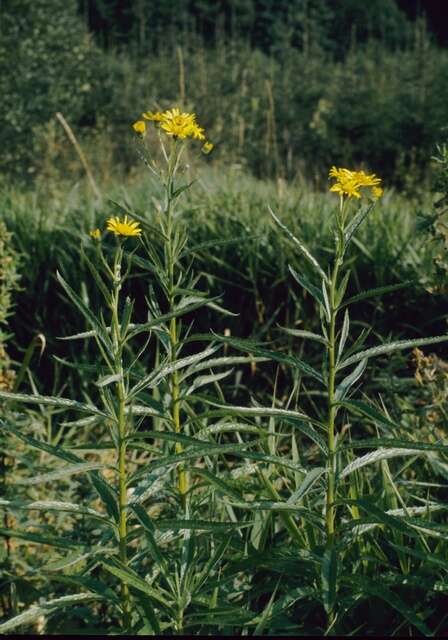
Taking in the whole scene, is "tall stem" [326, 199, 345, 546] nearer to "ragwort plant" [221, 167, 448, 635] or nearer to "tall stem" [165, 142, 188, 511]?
"ragwort plant" [221, 167, 448, 635]

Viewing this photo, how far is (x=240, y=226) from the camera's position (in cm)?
357

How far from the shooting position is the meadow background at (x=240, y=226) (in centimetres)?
213

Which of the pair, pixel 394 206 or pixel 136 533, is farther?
pixel 394 206

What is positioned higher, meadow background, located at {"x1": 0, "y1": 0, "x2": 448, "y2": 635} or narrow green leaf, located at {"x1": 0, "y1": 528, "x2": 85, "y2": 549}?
narrow green leaf, located at {"x1": 0, "y1": 528, "x2": 85, "y2": 549}

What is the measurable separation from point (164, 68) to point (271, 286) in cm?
929

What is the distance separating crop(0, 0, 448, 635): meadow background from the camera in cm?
213

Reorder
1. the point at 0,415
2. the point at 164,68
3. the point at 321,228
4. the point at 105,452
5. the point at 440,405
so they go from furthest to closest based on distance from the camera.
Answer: the point at 164,68
the point at 321,228
the point at 105,452
the point at 0,415
the point at 440,405

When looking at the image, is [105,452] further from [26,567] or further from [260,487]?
[260,487]

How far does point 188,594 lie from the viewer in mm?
1452

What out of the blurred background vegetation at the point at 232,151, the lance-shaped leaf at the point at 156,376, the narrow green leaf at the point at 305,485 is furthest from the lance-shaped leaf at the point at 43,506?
the blurred background vegetation at the point at 232,151

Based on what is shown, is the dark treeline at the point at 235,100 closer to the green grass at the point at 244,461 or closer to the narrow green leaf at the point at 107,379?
the green grass at the point at 244,461

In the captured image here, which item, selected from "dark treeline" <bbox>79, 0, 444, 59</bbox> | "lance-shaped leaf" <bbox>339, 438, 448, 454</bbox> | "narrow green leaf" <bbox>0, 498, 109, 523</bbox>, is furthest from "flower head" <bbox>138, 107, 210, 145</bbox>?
"dark treeline" <bbox>79, 0, 444, 59</bbox>

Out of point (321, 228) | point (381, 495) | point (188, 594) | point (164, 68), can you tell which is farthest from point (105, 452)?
point (164, 68)

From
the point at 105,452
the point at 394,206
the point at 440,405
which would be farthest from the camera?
the point at 394,206
